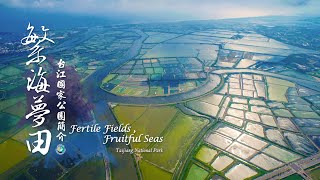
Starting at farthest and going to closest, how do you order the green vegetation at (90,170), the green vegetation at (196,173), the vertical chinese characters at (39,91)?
the green vegetation at (90,170) → the green vegetation at (196,173) → the vertical chinese characters at (39,91)

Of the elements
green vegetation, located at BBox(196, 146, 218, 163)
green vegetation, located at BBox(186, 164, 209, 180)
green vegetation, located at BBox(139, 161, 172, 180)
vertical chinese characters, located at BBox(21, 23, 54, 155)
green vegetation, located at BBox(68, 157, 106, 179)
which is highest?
vertical chinese characters, located at BBox(21, 23, 54, 155)

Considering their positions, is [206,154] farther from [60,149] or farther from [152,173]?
[60,149]

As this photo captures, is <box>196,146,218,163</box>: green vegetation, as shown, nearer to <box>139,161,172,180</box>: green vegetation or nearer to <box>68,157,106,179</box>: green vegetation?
<box>139,161,172,180</box>: green vegetation

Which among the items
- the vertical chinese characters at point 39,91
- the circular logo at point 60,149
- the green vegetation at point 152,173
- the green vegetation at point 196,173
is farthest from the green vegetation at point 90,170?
the green vegetation at point 196,173

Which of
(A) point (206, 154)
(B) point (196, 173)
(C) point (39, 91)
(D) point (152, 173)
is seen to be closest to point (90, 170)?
(D) point (152, 173)

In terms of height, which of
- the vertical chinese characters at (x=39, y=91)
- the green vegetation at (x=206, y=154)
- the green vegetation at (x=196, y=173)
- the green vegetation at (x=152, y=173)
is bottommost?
the green vegetation at (x=152, y=173)

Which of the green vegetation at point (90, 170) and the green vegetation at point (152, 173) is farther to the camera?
the green vegetation at point (90, 170)

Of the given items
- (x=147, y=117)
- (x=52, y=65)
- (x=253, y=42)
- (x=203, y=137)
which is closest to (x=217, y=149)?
(x=203, y=137)

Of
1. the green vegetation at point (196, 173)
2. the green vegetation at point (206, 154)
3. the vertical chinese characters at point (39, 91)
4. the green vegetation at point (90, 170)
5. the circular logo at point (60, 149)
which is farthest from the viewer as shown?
the circular logo at point (60, 149)

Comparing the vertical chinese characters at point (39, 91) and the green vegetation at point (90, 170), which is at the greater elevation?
the vertical chinese characters at point (39, 91)

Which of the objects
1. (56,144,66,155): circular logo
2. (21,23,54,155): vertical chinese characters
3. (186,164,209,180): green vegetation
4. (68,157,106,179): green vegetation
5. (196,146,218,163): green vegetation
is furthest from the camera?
(56,144,66,155): circular logo

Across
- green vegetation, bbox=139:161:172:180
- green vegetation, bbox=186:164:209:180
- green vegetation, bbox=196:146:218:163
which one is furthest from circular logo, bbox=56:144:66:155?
green vegetation, bbox=196:146:218:163

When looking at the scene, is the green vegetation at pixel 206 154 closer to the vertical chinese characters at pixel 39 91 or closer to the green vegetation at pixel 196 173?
the green vegetation at pixel 196 173
